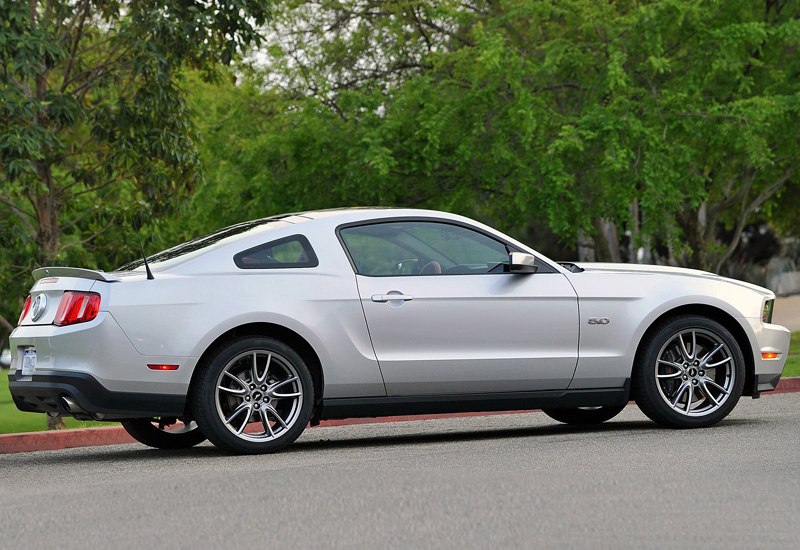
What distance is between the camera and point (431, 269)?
27.4 ft

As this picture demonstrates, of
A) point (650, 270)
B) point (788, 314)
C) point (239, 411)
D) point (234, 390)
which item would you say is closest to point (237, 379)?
point (234, 390)

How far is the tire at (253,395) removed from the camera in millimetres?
7734

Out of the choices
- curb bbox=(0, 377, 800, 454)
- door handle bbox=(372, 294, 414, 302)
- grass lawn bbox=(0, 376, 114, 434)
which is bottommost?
grass lawn bbox=(0, 376, 114, 434)

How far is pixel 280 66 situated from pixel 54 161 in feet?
34.2

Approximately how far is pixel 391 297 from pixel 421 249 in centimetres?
48

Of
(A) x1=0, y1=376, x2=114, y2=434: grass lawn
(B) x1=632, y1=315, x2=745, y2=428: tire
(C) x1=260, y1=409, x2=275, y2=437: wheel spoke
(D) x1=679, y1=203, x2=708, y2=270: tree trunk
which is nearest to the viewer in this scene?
(C) x1=260, y1=409, x2=275, y2=437: wheel spoke

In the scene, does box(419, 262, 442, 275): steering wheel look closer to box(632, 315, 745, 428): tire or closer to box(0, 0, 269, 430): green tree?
box(632, 315, 745, 428): tire

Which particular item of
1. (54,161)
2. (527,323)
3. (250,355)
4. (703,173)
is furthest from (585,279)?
(703,173)

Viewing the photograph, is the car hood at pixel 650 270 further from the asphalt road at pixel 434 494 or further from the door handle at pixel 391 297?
the door handle at pixel 391 297

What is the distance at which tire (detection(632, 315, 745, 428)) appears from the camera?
867cm

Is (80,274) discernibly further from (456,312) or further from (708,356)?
(708,356)

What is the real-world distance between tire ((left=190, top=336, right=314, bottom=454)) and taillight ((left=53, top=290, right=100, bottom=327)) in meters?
0.76

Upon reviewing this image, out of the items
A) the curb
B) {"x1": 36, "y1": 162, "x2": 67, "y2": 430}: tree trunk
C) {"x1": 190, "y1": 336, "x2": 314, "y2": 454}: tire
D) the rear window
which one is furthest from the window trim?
{"x1": 36, "y1": 162, "x2": 67, "y2": 430}: tree trunk

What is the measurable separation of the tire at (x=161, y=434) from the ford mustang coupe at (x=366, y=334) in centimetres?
1
